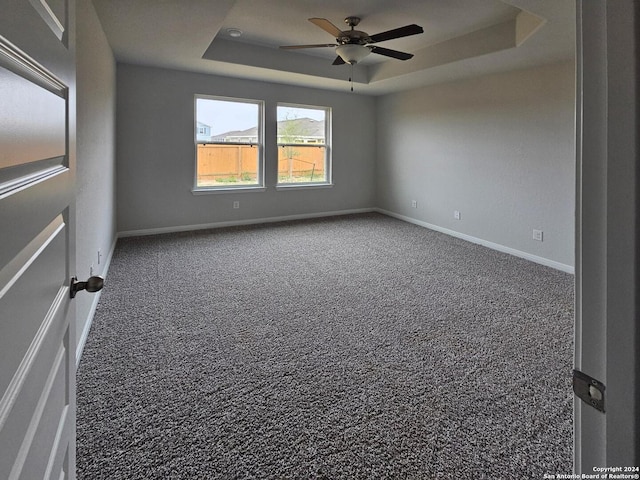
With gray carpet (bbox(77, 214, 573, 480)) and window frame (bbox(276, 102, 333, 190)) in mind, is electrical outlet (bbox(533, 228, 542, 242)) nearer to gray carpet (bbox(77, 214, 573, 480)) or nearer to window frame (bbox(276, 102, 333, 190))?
gray carpet (bbox(77, 214, 573, 480))

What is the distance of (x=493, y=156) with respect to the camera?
508 cm

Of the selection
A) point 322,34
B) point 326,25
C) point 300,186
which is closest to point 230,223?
point 300,186

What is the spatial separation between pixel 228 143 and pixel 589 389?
6075mm

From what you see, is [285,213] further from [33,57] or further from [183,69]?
[33,57]

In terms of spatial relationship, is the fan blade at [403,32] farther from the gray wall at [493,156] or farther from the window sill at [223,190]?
the window sill at [223,190]

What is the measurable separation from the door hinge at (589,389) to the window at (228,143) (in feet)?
19.2

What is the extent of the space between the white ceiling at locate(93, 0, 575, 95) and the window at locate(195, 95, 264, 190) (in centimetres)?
59

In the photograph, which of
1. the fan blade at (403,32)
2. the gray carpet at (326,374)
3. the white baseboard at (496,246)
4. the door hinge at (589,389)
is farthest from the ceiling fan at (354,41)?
the door hinge at (589,389)

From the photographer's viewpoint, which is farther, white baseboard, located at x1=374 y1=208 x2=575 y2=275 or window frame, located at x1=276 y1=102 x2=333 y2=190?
window frame, located at x1=276 y1=102 x2=333 y2=190

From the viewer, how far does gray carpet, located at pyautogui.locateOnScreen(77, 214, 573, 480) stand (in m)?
1.53

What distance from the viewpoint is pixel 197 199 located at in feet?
19.4

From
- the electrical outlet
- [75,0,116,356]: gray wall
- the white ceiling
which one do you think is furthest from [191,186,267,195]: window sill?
the electrical outlet

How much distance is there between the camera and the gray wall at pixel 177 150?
5.23m

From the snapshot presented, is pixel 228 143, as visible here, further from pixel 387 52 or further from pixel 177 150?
pixel 387 52
